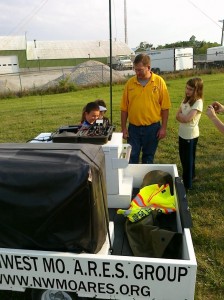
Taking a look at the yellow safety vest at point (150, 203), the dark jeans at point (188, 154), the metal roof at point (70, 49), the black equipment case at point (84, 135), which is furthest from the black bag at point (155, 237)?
the metal roof at point (70, 49)

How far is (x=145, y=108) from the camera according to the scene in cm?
405

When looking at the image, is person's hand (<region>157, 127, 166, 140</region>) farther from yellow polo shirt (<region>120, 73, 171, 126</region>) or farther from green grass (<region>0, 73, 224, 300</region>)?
green grass (<region>0, 73, 224, 300</region>)

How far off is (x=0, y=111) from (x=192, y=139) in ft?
33.3

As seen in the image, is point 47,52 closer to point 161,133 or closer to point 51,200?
point 161,133

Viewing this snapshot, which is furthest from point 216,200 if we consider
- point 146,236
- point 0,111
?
point 0,111

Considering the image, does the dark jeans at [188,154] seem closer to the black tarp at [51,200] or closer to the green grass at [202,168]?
the green grass at [202,168]

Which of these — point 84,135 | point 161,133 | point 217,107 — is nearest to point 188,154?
point 161,133

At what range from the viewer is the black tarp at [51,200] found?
1945 mm

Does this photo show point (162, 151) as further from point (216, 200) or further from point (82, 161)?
point (82, 161)

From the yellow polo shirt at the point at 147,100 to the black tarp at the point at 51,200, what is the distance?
214 centimetres

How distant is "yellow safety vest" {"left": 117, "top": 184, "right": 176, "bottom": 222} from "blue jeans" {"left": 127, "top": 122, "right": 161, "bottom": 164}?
1140 mm

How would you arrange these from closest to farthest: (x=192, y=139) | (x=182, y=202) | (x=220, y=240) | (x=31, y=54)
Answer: (x=182, y=202)
(x=220, y=240)
(x=192, y=139)
(x=31, y=54)

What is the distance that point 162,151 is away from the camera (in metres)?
6.25

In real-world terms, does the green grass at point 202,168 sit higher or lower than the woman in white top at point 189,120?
lower
